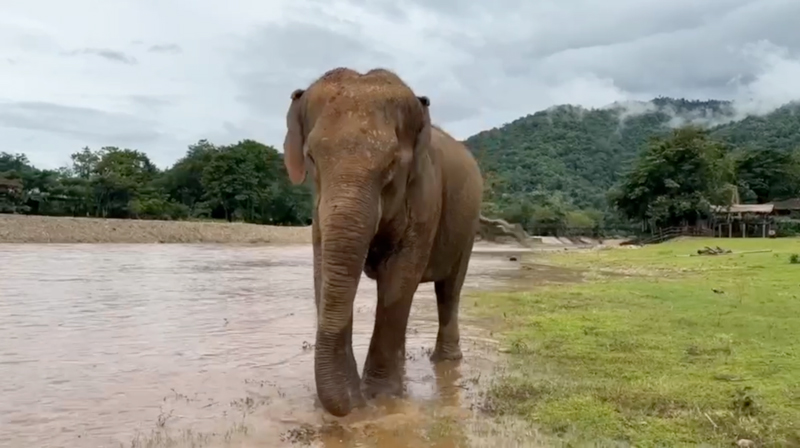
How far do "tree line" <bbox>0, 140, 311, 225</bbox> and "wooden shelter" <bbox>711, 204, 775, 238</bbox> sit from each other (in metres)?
36.4

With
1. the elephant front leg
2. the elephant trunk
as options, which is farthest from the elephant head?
the elephant front leg

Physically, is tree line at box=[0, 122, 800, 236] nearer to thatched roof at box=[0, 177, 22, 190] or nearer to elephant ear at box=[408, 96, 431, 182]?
thatched roof at box=[0, 177, 22, 190]

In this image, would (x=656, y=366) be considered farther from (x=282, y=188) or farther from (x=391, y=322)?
(x=282, y=188)

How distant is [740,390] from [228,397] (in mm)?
4902

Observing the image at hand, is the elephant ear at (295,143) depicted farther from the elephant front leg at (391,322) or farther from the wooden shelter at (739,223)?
the wooden shelter at (739,223)

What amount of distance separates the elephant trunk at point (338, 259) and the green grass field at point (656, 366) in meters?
1.61

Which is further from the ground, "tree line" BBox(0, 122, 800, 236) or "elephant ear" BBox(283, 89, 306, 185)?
"tree line" BBox(0, 122, 800, 236)

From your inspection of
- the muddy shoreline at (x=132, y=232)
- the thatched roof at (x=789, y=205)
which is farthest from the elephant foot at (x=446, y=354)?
the thatched roof at (x=789, y=205)

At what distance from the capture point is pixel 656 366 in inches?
334

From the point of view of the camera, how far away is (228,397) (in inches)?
290

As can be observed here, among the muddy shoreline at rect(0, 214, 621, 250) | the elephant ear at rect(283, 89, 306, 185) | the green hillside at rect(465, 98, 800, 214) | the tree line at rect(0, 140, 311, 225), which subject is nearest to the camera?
the elephant ear at rect(283, 89, 306, 185)

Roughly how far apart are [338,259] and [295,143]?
4.71 feet

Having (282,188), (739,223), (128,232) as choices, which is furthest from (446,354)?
(282,188)

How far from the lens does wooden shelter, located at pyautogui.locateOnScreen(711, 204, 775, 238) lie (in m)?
64.6
